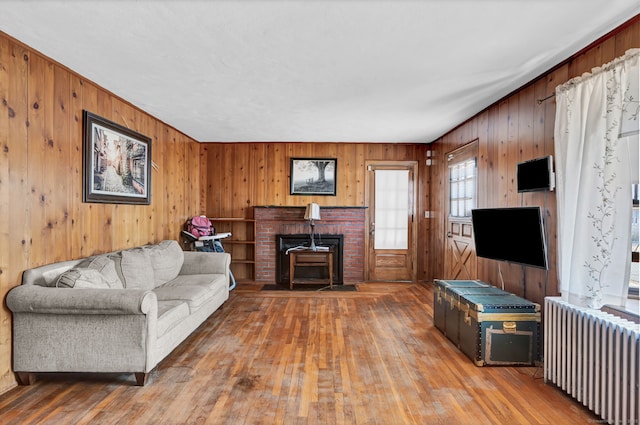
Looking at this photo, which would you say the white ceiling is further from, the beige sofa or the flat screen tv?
the beige sofa

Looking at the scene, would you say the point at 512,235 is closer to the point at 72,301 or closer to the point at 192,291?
the point at 192,291

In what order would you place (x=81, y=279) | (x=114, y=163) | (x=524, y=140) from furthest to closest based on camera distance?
(x=114, y=163) → (x=524, y=140) → (x=81, y=279)

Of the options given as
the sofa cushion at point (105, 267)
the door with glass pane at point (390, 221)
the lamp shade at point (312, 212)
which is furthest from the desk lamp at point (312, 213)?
the sofa cushion at point (105, 267)

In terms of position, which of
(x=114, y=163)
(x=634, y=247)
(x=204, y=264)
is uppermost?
(x=114, y=163)

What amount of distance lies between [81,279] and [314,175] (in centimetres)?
404

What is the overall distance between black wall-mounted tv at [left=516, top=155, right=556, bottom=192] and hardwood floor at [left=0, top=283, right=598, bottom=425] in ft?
5.11

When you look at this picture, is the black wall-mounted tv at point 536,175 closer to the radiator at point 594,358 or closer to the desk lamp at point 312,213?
the radiator at point 594,358

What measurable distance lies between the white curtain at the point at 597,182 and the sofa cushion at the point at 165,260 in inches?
152

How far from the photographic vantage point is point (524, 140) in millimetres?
3188

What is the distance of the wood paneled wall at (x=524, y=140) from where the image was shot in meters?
2.42

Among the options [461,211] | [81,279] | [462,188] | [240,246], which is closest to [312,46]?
[81,279]

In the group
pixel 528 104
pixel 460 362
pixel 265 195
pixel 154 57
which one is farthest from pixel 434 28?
pixel 265 195

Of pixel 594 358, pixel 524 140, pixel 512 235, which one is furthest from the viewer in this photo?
pixel 524 140

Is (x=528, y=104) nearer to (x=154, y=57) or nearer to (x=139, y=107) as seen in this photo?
(x=154, y=57)
